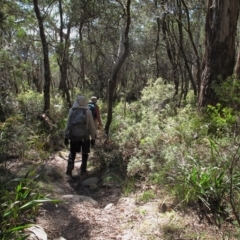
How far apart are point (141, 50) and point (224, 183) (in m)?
27.9

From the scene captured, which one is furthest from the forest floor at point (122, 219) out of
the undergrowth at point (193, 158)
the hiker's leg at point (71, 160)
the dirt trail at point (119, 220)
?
the hiker's leg at point (71, 160)

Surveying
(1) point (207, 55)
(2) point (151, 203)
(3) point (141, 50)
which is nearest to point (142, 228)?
(2) point (151, 203)

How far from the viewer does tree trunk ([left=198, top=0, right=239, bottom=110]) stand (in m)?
7.04

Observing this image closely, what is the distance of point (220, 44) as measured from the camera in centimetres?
716

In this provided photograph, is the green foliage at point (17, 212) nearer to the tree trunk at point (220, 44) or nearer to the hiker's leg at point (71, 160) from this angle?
the hiker's leg at point (71, 160)

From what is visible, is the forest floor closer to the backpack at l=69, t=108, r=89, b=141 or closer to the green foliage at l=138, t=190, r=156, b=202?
the green foliage at l=138, t=190, r=156, b=202

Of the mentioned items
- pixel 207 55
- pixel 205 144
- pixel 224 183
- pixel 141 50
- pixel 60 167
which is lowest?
pixel 60 167

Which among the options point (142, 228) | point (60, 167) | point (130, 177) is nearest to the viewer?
point (142, 228)

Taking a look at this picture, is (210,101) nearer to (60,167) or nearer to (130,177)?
(130,177)

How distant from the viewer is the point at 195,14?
19375 millimetres

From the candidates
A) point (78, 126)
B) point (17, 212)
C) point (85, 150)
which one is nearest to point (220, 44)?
point (78, 126)

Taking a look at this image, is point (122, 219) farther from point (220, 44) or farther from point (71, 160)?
point (220, 44)

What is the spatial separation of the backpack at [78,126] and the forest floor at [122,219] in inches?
55.1

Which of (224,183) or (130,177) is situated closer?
(224,183)
